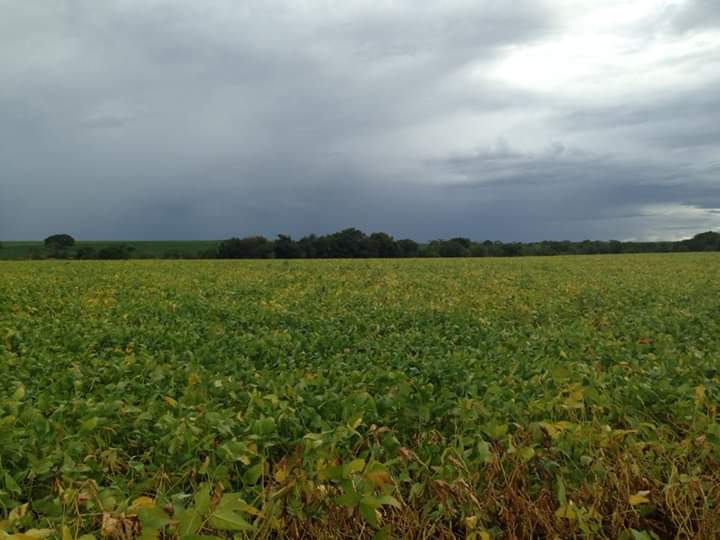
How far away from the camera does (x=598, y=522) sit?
280 cm

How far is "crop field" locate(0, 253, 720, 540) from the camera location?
2709 millimetres

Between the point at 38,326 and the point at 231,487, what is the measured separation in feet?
22.1

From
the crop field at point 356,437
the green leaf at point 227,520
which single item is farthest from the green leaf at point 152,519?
the green leaf at point 227,520

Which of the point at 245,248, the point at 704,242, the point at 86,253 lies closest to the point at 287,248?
the point at 245,248

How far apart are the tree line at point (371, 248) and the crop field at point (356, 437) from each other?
50259 mm

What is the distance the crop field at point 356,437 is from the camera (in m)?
2.71

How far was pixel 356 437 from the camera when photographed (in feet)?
11.9

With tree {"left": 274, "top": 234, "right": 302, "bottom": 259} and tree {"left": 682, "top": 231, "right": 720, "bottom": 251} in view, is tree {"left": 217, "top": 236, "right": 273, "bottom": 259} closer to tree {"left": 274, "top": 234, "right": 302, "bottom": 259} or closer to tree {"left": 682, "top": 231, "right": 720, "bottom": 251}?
tree {"left": 274, "top": 234, "right": 302, "bottom": 259}

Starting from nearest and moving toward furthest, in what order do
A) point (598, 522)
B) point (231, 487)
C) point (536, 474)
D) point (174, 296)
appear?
point (598, 522), point (231, 487), point (536, 474), point (174, 296)

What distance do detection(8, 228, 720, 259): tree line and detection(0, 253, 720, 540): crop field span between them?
50.3m

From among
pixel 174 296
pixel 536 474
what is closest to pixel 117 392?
pixel 536 474

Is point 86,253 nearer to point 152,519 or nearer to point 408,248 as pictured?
point 408,248

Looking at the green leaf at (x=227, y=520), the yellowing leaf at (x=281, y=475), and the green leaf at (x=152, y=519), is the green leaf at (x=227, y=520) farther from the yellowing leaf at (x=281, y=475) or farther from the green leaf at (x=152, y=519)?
Result: the yellowing leaf at (x=281, y=475)

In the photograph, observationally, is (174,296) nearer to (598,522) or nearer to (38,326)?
(38,326)
